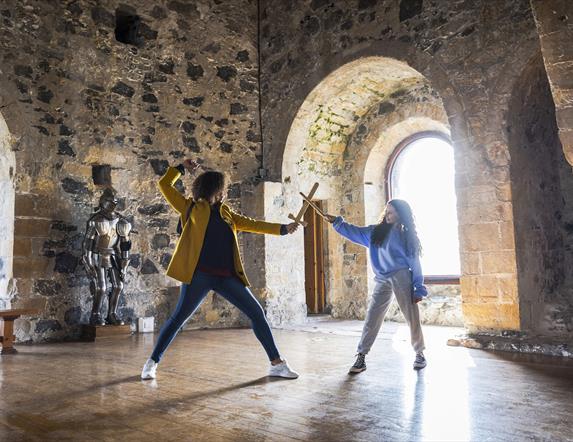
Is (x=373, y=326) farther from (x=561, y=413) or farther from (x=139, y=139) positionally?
(x=139, y=139)

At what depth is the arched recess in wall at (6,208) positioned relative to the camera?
16.1ft

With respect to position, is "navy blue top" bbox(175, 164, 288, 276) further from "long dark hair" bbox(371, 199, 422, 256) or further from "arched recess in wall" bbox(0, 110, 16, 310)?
"arched recess in wall" bbox(0, 110, 16, 310)

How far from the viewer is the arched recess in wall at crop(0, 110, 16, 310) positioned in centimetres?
491

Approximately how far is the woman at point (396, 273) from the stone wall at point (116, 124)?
9.91ft

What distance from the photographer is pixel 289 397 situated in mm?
2607

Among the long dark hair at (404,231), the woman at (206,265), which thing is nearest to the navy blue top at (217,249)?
the woman at (206,265)

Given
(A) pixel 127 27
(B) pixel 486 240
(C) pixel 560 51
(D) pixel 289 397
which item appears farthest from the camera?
(A) pixel 127 27

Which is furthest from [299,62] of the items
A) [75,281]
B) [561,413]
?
[561,413]

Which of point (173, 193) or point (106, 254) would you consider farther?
point (106, 254)

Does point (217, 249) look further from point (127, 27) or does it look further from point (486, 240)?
Answer: point (127, 27)

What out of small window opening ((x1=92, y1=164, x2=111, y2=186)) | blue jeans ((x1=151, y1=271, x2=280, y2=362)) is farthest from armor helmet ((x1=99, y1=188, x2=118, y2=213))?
blue jeans ((x1=151, y1=271, x2=280, y2=362))

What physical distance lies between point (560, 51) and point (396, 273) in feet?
4.99

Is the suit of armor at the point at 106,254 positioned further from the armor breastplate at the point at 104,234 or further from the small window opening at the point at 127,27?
the small window opening at the point at 127,27

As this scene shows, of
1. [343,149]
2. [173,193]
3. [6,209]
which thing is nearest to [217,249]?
[173,193]
